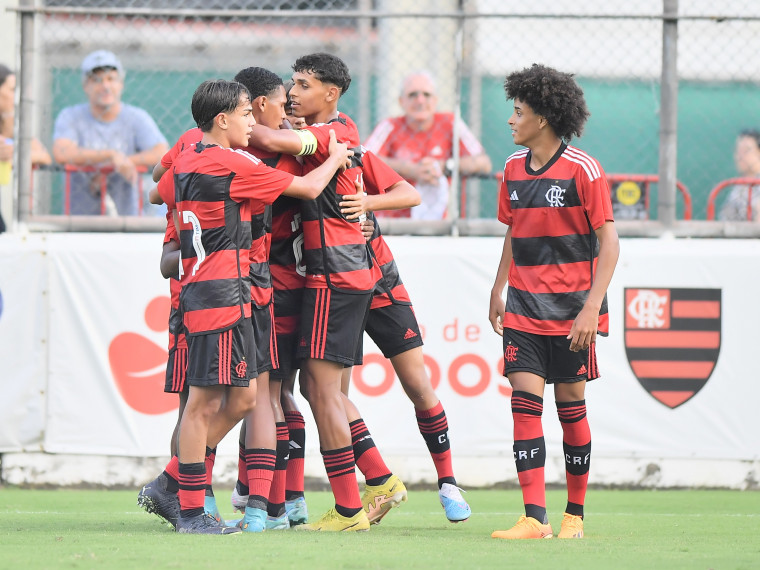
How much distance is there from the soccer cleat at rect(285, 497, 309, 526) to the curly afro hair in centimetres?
214

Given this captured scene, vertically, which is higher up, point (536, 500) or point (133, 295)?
point (133, 295)

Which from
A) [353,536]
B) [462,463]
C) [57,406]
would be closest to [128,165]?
[57,406]

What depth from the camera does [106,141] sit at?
7.90 m

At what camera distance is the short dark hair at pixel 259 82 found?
527 centimetres

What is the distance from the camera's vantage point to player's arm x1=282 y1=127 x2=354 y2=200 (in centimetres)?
493

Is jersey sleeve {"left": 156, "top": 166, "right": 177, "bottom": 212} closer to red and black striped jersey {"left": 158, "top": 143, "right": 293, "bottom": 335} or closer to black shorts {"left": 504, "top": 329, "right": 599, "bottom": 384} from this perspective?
red and black striped jersey {"left": 158, "top": 143, "right": 293, "bottom": 335}

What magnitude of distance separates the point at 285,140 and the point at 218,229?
1.68 feet

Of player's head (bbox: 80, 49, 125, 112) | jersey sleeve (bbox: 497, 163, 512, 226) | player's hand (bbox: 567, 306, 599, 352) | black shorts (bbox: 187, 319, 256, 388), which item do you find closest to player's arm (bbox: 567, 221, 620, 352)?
player's hand (bbox: 567, 306, 599, 352)

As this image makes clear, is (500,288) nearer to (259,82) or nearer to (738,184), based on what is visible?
(259,82)

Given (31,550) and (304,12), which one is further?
(304,12)

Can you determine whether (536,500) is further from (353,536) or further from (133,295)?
(133,295)

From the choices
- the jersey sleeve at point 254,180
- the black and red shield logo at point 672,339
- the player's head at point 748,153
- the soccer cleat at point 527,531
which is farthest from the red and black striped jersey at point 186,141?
the player's head at point 748,153

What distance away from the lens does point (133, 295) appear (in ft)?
25.1

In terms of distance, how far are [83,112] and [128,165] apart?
0.59 meters
